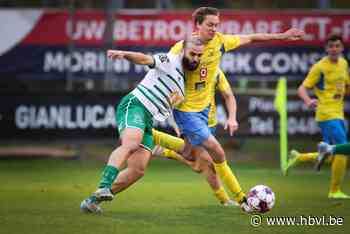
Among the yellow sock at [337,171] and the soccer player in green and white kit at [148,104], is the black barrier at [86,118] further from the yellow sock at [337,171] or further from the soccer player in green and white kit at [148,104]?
the soccer player in green and white kit at [148,104]

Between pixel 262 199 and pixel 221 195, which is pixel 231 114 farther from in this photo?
pixel 262 199

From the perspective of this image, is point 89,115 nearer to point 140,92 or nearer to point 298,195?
point 298,195

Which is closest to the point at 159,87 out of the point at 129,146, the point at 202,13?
the point at 129,146

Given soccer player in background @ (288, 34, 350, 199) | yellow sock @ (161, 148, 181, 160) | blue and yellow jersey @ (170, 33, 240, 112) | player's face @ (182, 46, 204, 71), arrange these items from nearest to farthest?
player's face @ (182, 46, 204, 71) → blue and yellow jersey @ (170, 33, 240, 112) → yellow sock @ (161, 148, 181, 160) → soccer player in background @ (288, 34, 350, 199)

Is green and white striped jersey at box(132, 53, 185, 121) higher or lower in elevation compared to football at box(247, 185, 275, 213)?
higher

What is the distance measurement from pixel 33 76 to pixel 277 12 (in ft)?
16.4

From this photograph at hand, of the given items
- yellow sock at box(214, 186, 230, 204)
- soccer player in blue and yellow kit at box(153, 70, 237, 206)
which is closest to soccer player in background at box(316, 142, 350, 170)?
soccer player in blue and yellow kit at box(153, 70, 237, 206)

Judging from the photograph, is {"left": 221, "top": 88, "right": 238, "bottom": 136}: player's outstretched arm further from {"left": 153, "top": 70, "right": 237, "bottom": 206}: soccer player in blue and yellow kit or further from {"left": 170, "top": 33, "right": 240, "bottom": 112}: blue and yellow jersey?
{"left": 170, "top": 33, "right": 240, "bottom": 112}: blue and yellow jersey

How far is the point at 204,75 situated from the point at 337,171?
3188mm

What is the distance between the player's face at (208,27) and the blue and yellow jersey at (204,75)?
0.17 metres

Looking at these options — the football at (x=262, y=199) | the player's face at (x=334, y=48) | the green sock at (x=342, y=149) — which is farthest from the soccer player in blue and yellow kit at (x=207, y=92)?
the player's face at (x=334, y=48)

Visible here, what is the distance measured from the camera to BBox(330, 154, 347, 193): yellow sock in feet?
42.8

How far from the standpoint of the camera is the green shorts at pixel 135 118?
10.1 meters

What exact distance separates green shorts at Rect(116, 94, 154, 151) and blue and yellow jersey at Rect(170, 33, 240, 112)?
73 centimetres
